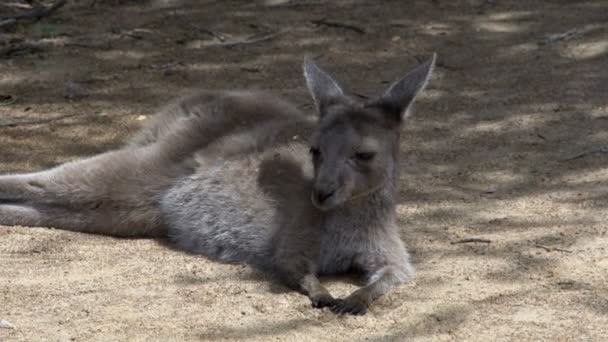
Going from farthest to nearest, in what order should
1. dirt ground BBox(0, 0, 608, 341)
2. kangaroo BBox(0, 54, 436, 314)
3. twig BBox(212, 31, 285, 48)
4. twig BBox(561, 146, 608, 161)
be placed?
twig BBox(212, 31, 285, 48), twig BBox(561, 146, 608, 161), kangaroo BBox(0, 54, 436, 314), dirt ground BBox(0, 0, 608, 341)

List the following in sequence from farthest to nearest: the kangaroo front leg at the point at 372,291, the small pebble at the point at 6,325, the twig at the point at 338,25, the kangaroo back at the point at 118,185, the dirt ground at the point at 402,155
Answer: the twig at the point at 338,25 → the kangaroo back at the point at 118,185 → the kangaroo front leg at the point at 372,291 → the dirt ground at the point at 402,155 → the small pebble at the point at 6,325

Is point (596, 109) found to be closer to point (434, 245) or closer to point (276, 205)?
point (434, 245)

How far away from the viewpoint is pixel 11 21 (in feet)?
28.9

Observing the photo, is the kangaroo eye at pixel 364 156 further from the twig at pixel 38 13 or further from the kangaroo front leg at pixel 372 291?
the twig at pixel 38 13

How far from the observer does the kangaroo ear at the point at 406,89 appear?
5.60 metres

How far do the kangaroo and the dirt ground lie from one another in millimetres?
131

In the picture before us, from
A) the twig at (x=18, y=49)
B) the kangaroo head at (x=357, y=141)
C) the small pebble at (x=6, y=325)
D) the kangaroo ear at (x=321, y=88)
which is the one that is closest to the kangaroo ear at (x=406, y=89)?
the kangaroo head at (x=357, y=141)

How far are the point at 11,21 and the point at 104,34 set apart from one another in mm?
751

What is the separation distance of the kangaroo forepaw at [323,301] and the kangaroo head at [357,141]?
17.7 inches

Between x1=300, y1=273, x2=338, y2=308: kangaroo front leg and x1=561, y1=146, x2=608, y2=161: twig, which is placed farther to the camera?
x1=561, y1=146, x2=608, y2=161: twig

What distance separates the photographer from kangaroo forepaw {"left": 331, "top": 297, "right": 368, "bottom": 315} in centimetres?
499

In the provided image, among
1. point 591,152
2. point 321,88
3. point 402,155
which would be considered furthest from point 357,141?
point 591,152

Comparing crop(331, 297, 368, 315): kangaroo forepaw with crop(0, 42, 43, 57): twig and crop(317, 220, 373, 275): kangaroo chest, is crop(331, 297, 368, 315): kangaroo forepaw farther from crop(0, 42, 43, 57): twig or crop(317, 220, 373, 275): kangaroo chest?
crop(0, 42, 43, 57): twig

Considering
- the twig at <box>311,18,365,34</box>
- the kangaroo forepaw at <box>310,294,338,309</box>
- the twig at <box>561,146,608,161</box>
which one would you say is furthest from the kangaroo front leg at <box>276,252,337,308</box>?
the twig at <box>311,18,365,34</box>
